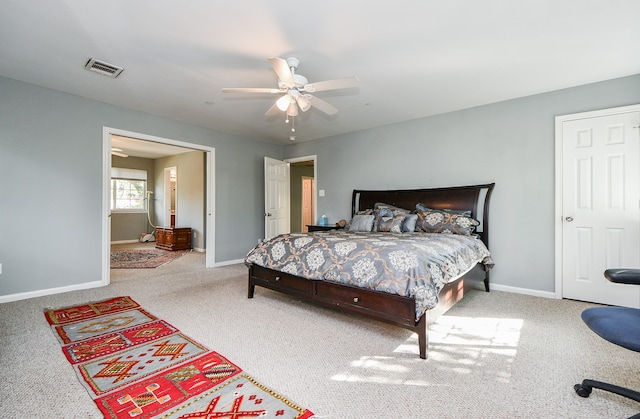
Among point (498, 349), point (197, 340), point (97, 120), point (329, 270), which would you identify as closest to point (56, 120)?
point (97, 120)

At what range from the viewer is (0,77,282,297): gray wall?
3.36m

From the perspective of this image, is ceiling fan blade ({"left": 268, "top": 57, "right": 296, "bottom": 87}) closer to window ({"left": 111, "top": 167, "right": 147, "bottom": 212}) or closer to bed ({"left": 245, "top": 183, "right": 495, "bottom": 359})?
bed ({"left": 245, "top": 183, "right": 495, "bottom": 359})

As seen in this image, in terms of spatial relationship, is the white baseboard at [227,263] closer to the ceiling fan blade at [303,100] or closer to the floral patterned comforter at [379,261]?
the floral patterned comforter at [379,261]

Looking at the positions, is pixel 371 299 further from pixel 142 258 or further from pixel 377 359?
pixel 142 258

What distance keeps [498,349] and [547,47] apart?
2639mm

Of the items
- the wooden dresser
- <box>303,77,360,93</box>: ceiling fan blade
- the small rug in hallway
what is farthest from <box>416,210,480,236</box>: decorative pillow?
the wooden dresser

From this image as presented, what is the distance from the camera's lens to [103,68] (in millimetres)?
3027

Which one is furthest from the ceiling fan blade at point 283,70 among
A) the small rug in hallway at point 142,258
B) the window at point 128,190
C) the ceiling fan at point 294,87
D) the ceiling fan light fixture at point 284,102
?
the window at point 128,190

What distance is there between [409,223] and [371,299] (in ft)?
6.03

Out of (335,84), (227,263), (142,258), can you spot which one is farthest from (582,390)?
(142,258)

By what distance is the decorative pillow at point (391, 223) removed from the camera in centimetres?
396

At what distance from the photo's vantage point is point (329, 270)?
267 centimetres

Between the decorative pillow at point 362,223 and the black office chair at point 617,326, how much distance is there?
8.78ft

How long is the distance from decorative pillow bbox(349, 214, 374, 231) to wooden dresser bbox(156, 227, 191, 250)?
490 centimetres
